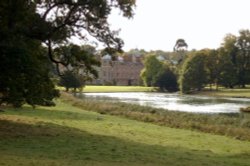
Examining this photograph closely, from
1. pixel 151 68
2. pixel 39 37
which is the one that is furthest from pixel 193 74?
pixel 39 37

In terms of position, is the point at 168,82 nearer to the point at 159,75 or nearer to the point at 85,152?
the point at 159,75

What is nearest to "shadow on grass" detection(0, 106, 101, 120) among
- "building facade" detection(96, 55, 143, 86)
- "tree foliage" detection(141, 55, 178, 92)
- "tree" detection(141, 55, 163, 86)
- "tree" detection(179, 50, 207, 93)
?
"tree" detection(179, 50, 207, 93)

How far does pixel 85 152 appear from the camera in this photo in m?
14.9

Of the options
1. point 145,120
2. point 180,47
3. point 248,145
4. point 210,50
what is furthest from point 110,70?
point 248,145

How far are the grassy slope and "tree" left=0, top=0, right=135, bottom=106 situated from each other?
1.86 metres

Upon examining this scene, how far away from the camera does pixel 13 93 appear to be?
690 inches

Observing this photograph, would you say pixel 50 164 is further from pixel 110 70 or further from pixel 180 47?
pixel 180 47

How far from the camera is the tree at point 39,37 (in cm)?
1717

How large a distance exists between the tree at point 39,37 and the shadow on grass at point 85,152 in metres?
1.67

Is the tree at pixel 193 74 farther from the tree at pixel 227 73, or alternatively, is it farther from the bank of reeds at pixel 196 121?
the bank of reeds at pixel 196 121

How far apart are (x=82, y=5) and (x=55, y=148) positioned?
683 centimetres

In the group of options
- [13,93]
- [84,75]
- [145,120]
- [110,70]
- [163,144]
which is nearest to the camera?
[13,93]

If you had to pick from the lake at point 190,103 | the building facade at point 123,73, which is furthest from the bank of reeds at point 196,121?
the building facade at point 123,73

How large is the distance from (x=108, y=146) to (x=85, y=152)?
1914 millimetres
